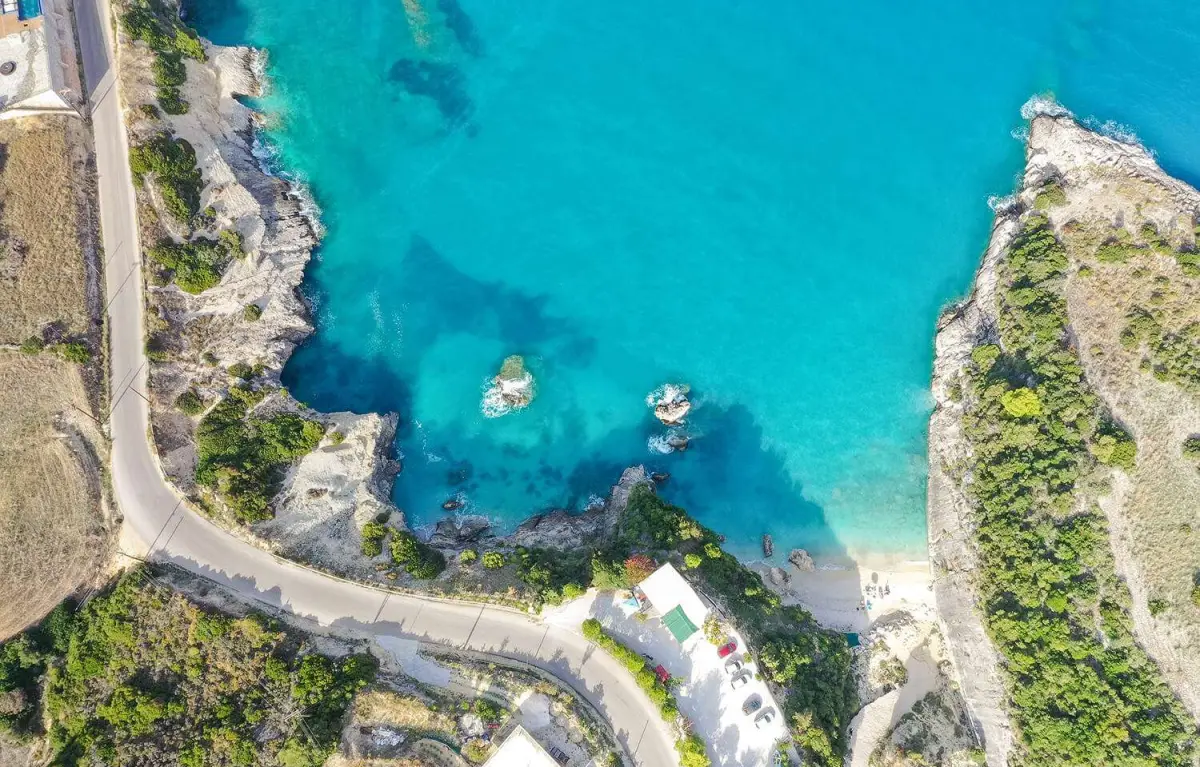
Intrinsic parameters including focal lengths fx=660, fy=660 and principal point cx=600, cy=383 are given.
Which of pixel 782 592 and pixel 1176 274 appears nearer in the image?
pixel 1176 274

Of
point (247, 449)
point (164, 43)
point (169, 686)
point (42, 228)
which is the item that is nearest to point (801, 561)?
point (247, 449)

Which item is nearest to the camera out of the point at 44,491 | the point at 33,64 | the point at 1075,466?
the point at 44,491

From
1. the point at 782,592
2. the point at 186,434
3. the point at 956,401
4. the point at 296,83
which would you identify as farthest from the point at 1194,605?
the point at 296,83

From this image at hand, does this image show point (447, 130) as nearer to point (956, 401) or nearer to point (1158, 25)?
point (956, 401)

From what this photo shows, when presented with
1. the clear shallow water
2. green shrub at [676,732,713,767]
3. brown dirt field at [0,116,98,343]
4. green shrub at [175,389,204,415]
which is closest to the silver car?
green shrub at [676,732,713,767]

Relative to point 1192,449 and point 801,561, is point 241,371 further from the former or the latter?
point 1192,449

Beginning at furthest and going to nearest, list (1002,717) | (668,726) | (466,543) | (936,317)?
(936,317)
(466,543)
(1002,717)
(668,726)
